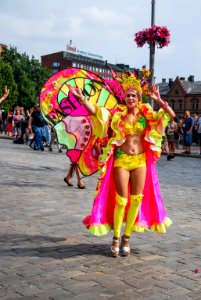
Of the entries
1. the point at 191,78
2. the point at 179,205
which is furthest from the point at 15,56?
the point at 179,205

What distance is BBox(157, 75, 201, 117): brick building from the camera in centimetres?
9469

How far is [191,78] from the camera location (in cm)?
10069

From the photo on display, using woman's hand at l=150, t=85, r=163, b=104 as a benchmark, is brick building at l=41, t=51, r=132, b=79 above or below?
above

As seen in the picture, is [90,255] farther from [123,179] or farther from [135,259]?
[123,179]

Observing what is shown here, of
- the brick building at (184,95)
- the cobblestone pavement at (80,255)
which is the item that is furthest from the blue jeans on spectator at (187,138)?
the brick building at (184,95)

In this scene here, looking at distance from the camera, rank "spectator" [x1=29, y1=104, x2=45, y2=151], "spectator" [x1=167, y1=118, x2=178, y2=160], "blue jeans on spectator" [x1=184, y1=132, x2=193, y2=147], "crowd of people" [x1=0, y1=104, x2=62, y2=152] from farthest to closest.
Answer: "blue jeans on spectator" [x1=184, y1=132, x2=193, y2=147]
"crowd of people" [x1=0, y1=104, x2=62, y2=152]
"spectator" [x1=29, y1=104, x2=45, y2=151]
"spectator" [x1=167, y1=118, x2=178, y2=160]

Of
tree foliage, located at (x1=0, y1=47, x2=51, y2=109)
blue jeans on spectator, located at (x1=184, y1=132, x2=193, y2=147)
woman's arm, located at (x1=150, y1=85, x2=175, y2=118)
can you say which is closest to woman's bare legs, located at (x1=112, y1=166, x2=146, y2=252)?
woman's arm, located at (x1=150, y1=85, x2=175, y2=118)

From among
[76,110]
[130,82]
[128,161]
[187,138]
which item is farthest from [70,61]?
[128,161]

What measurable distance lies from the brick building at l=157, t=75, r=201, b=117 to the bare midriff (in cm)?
9037

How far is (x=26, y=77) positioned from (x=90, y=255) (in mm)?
78989

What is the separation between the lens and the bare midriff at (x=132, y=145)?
5.24m

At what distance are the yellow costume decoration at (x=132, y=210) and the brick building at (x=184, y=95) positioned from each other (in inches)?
A: 3562

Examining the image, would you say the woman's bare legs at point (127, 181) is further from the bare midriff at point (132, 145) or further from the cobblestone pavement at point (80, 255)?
the cobblestone pavement at point (80, 255)

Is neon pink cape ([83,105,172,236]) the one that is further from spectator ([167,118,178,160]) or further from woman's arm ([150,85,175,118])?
spectator ([167,118,178,160])
